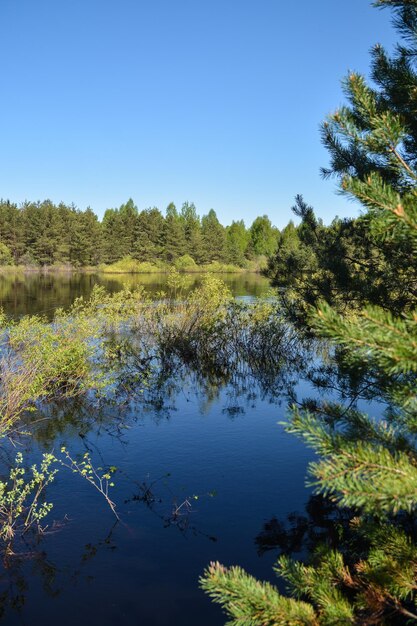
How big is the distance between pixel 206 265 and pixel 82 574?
72429mm

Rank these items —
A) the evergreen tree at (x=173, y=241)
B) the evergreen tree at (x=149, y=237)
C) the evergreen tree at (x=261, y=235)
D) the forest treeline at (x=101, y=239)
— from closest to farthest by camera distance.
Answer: the forest treeline at (x=101, y=239), the evergreen tree at (x=149, y=237), the evergreen tree at (x=173, y=241), the evergreen tree at (x=261, y=235)

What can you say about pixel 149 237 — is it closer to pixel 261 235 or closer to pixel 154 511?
pixel 261 235

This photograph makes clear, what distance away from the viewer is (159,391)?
42.3 feet

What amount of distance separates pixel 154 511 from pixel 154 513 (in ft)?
0.15

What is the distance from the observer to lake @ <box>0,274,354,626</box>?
5.21 metres

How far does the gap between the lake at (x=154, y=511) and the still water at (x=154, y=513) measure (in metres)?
0.01

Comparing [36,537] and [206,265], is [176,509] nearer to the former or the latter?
[36,537]

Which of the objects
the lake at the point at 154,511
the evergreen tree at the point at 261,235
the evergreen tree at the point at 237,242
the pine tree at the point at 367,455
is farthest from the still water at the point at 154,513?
the evergreen tree at the point at 261,235

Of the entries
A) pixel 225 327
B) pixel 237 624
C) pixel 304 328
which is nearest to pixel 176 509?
pixel 304 328

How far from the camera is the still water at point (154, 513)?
205 inches

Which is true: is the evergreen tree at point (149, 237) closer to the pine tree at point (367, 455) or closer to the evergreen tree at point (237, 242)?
the evergreen tree at point (237, 242)

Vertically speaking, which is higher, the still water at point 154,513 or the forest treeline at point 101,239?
the forest treeline at point 101,239

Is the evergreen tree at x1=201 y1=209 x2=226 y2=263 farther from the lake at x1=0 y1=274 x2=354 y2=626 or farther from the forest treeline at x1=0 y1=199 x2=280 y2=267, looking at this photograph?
the lake at x1=0 y1=274 x2=354 y2=626

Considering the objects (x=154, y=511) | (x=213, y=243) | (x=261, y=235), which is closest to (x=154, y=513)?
(x=154, y=511)
